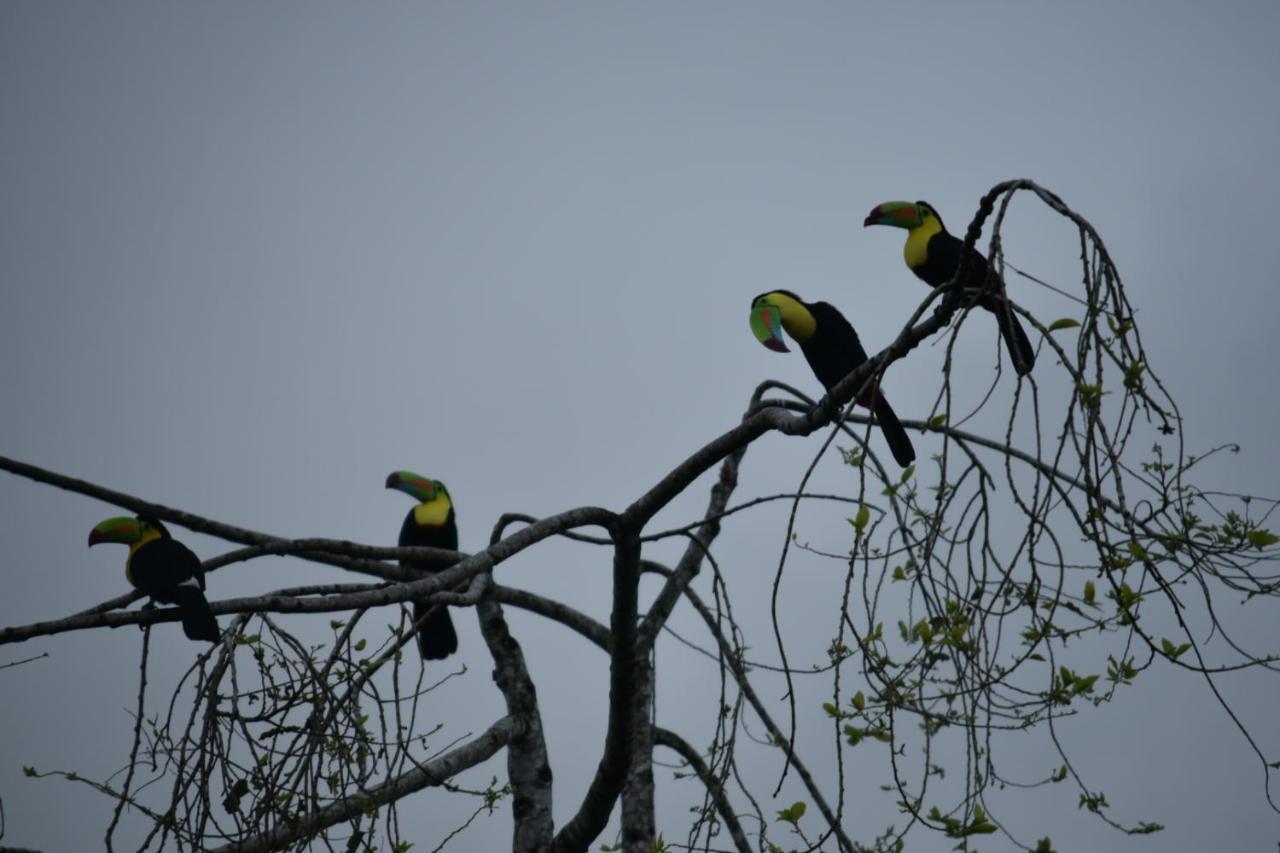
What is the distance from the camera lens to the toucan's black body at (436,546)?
562cm

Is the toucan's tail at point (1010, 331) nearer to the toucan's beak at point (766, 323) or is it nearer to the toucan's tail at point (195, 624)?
the toucan's beak at point (766, 323)

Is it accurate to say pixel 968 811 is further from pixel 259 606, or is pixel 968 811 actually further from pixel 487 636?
pixel 487 636

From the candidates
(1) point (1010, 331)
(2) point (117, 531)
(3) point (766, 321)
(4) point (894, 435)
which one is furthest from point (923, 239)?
(2) point (117, 531)

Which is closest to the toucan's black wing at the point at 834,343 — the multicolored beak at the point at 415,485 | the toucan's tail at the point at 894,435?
the toucan's tail at the point at 894,435

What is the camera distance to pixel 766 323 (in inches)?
162

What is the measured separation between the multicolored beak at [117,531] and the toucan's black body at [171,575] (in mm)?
151

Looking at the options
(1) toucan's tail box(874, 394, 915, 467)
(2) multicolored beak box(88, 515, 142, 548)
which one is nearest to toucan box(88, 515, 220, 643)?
(2) multicolored beak box(88, 515, 142, 548)

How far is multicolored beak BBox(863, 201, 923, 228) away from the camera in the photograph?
4.26 metres

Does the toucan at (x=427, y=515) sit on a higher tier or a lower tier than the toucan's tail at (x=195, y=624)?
higher

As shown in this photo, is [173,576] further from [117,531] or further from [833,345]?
[833,345]

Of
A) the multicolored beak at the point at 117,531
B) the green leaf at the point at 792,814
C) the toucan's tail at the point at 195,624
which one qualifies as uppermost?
the multicolored beak at the point at 117,531

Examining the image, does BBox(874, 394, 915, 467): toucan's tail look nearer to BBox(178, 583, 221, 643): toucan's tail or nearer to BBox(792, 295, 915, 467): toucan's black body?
BBox(792, 295, 915, 467): toucan's black body

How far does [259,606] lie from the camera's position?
1999mm

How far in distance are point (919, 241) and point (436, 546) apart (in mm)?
4033
